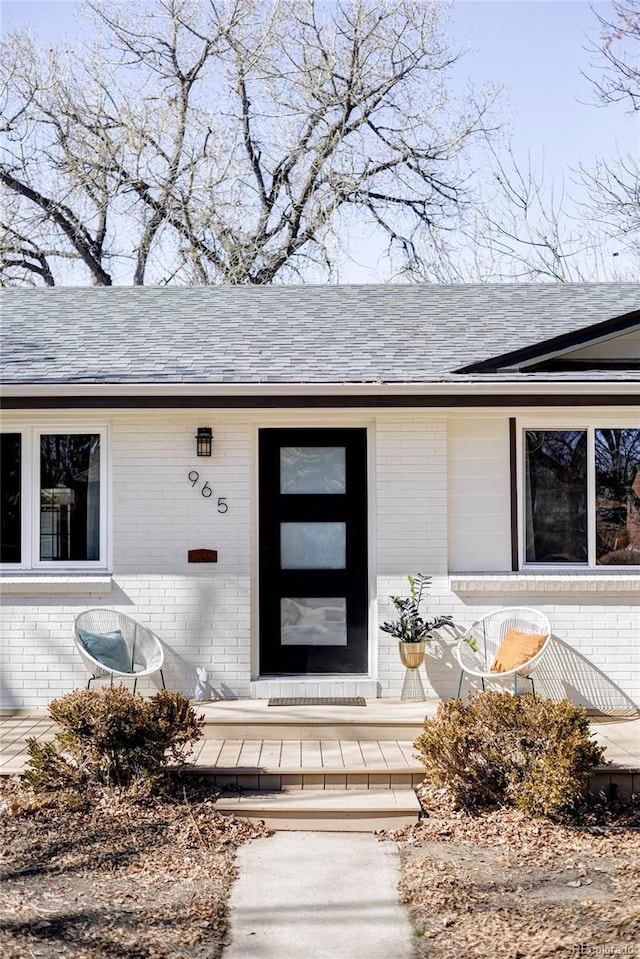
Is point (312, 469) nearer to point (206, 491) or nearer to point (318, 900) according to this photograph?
point (206, 491)

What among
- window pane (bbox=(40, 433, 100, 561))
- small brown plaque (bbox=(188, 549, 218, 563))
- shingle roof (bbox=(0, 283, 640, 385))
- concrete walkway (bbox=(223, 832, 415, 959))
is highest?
shingle roof (bbox=(0, 283, 640, 385))

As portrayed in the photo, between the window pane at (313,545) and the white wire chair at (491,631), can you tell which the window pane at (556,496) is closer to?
the white wire chair at (491,631)

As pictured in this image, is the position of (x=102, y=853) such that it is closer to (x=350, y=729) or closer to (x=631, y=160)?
(x=350, y=729)

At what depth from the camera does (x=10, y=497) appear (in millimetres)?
7965

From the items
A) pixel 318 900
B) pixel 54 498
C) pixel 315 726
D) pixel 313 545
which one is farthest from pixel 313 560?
pixel 318 900

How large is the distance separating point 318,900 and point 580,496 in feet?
14.7

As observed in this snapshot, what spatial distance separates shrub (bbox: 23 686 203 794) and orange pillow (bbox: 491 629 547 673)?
281 centimetres

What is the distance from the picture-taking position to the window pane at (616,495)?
25.9 feet

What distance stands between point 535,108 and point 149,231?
8.53 metres

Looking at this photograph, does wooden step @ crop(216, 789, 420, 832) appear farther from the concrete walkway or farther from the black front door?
the black front door

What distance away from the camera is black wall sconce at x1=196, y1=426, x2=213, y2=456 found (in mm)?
7707

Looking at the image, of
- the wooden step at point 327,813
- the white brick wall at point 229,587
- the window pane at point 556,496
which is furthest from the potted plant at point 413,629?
the wooden step at point 327,813

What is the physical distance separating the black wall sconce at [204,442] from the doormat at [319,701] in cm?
219

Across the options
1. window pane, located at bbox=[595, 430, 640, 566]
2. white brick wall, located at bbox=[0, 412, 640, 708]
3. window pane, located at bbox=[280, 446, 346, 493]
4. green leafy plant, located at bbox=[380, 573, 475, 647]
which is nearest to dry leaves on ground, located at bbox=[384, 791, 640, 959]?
green leafy plant, located at bbox=[380, 573, 475, 647]
